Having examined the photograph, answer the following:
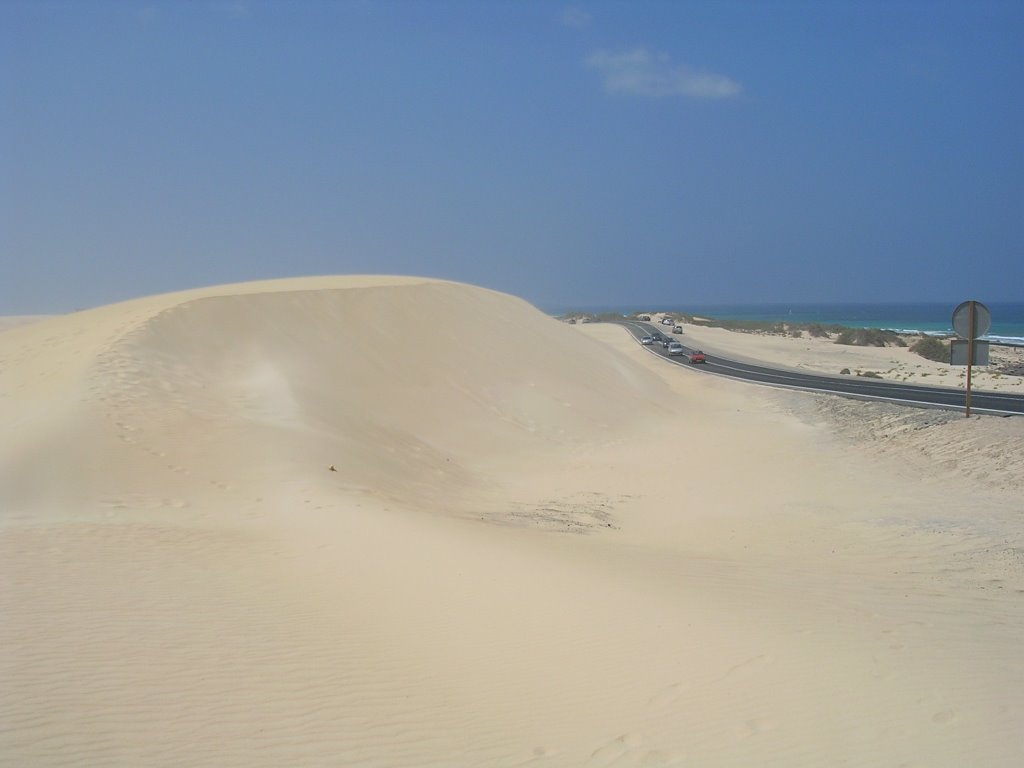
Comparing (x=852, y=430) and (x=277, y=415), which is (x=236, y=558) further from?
(x=852, y=430)

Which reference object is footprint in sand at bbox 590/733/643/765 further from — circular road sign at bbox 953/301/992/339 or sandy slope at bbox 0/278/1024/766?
circular road sign at bbox 953/301/992/339

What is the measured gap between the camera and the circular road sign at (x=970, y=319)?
18172mm

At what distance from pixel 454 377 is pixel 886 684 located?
69.5ft

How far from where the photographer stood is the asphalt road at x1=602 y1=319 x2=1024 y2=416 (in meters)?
24.9

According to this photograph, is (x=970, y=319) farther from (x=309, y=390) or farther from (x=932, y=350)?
(x=932, y=350)

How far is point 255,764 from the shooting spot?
16.2 ft

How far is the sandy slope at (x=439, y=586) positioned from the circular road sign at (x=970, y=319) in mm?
3312

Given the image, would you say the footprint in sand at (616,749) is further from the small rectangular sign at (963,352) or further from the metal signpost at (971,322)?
the small rectangular sign at (963,352)

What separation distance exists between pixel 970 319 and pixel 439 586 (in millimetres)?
15225

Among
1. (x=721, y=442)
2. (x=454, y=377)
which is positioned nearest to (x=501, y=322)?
(x=454, y=377)

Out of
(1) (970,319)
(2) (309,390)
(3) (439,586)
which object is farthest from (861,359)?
(3) (439,586)

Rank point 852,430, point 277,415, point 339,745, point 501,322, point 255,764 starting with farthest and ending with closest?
1. point 501,322
2. point 852,430
3. point 277,415
4. point 339,745
5. point 255,764

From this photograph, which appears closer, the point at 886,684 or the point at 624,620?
the point at 886,684

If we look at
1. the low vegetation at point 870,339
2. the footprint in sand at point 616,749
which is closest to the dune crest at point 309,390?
the footprint in sand at point 616,749
